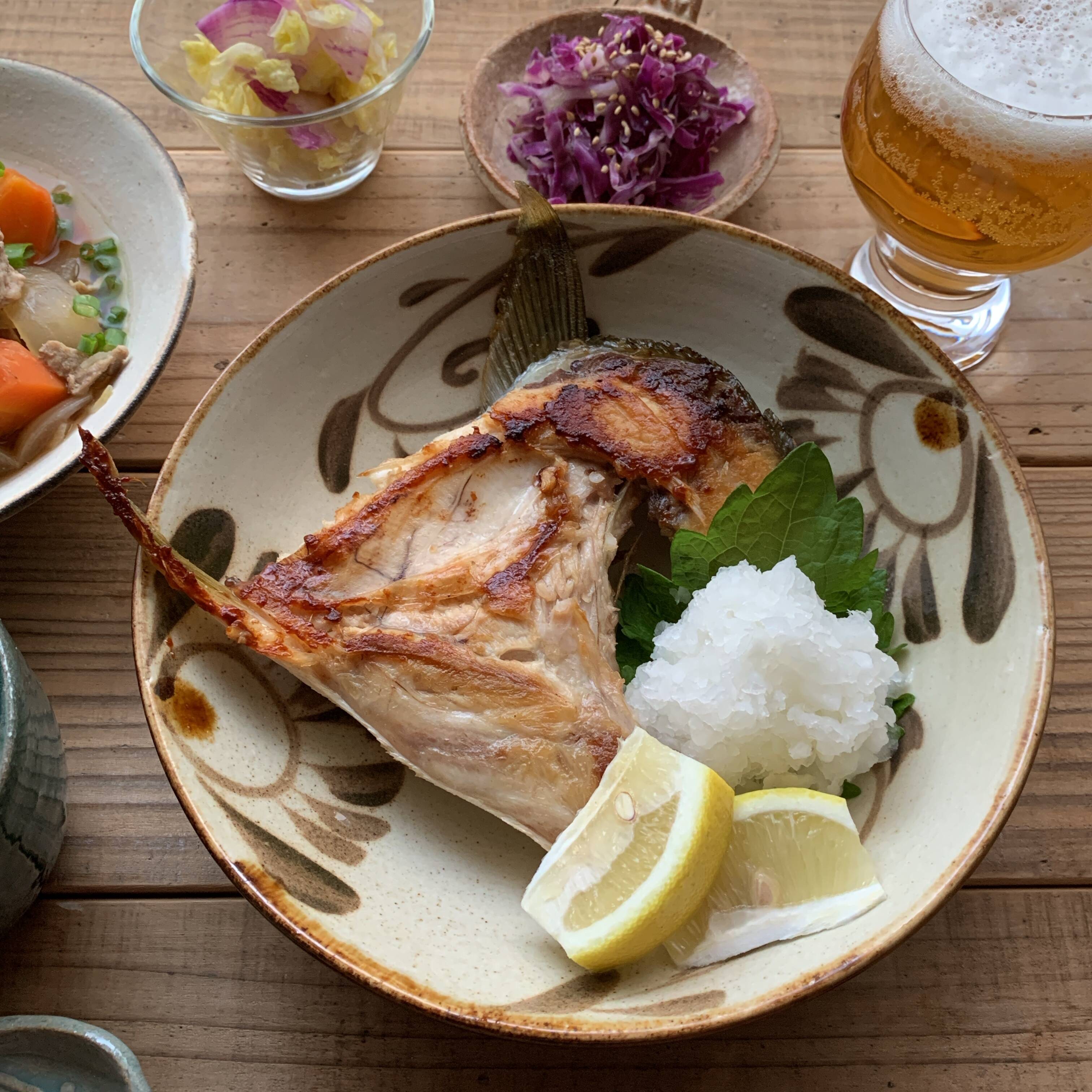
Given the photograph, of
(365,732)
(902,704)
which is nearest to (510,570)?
(365,732)

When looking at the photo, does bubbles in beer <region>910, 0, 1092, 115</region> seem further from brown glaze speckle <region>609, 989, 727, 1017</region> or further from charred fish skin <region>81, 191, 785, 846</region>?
brown glaze speckle <region>609, 989, 727, 1017</region>

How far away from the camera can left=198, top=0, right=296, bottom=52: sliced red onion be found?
7.91 ft

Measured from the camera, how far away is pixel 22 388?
6.82ft

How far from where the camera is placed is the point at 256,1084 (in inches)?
69.6

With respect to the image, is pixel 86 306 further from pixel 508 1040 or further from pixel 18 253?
pixel 508 1040

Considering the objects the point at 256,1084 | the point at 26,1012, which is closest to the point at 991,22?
the point at 256,1084

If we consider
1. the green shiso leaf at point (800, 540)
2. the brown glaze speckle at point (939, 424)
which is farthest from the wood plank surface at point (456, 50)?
the green shiso leaf at point (800, 540)

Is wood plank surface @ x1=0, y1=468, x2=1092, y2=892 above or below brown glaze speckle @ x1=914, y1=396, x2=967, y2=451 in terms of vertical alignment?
below

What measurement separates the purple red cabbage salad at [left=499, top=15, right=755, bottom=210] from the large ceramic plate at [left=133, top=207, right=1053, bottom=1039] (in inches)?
17.8

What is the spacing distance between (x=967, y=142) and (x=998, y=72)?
0.47ft

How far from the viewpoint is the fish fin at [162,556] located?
1.70 meters

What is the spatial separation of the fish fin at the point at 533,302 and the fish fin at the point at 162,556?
0.72 m

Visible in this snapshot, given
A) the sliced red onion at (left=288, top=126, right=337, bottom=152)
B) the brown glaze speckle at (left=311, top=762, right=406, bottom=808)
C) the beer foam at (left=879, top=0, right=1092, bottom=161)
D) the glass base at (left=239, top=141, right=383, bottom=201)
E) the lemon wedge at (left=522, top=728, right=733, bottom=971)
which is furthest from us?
the glass base at (left=239, top=141, right=383, bottom=201)

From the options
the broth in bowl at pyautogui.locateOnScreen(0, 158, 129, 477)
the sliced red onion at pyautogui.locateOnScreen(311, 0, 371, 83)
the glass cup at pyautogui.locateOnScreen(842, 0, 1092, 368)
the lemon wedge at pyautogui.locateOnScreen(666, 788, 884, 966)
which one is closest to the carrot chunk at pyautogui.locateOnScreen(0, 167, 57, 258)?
the broth in bowl at pyautogui.locateOnScreen(0, 158, 129, 477)
